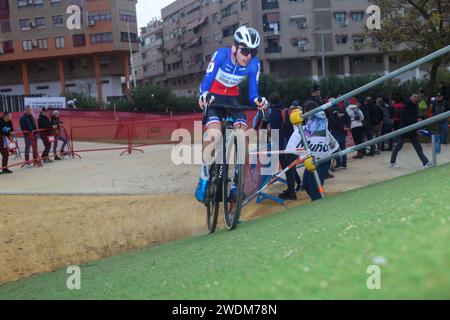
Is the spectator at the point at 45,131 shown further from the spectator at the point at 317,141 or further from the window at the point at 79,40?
the window at the point at 79,40

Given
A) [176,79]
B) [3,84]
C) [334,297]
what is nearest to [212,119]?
[334,297]

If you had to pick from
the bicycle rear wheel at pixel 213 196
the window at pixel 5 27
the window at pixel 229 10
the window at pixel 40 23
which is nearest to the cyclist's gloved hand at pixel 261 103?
the bicycle rear wheel at pixel 213 196

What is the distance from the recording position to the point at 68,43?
221ft

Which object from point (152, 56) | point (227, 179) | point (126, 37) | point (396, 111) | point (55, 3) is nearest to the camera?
point (227, 179)

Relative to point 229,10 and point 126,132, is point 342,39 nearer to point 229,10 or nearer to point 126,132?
point 229,10

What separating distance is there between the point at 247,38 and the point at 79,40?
66192 millimetres

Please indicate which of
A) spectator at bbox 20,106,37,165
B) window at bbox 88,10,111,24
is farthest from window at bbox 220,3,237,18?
spectator at bbox 20,106,37,165

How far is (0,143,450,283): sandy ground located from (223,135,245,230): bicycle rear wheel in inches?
77.8

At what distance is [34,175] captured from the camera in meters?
14.1

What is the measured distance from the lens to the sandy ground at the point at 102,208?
23.2ft

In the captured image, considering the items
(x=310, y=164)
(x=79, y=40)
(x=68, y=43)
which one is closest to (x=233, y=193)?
(x=310, y=164)

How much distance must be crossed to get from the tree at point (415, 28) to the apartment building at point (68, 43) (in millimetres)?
49292
